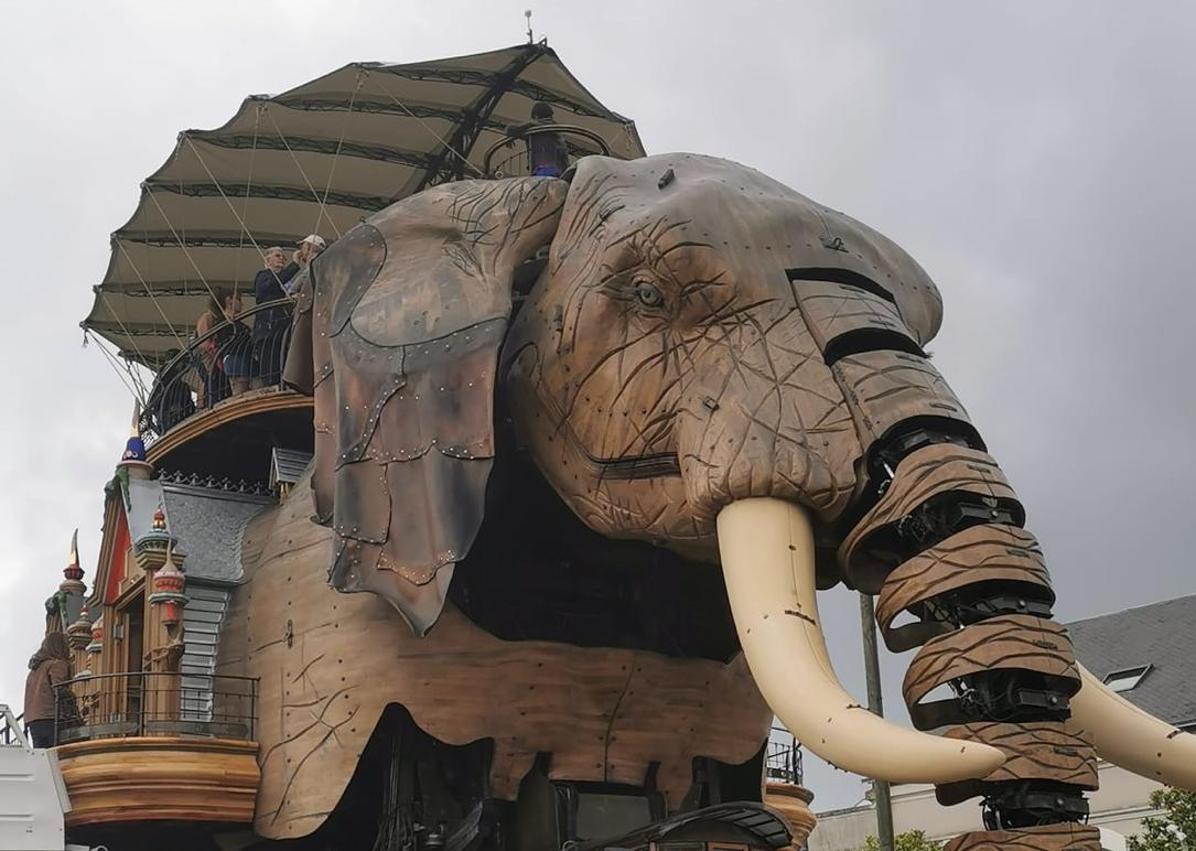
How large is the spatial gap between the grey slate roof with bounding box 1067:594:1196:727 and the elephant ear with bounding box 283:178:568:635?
1862 cm

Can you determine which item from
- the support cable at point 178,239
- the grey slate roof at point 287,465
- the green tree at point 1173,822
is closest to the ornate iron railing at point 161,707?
the grey slate roof at point 287,465

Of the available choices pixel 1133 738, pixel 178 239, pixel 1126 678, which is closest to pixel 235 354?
pixel 178 239

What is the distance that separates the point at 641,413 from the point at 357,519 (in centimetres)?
154

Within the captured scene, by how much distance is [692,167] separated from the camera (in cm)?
808

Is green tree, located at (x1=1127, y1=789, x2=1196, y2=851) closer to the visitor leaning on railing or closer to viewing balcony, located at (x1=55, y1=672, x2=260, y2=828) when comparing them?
the visitor leaning on railing

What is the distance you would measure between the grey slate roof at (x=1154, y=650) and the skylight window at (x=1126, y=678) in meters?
0.10

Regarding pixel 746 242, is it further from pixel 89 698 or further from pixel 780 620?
pixel 89 698

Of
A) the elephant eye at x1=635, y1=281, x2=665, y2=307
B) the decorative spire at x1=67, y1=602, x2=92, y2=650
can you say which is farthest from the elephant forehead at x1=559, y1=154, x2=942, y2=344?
the decorative spire at x1=67, y1=602, x2=92, y2=650

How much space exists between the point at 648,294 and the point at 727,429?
33.3 inches

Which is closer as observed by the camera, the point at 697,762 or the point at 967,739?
the point at 967,739

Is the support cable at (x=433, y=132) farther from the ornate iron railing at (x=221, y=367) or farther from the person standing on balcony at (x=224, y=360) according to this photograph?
the person standing on balcony at (x=224, y=360)

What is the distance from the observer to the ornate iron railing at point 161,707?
30.0ft

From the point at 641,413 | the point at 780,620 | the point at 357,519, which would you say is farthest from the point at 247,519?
the point at 780,620

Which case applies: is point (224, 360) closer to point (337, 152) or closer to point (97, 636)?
point (97, 636)
